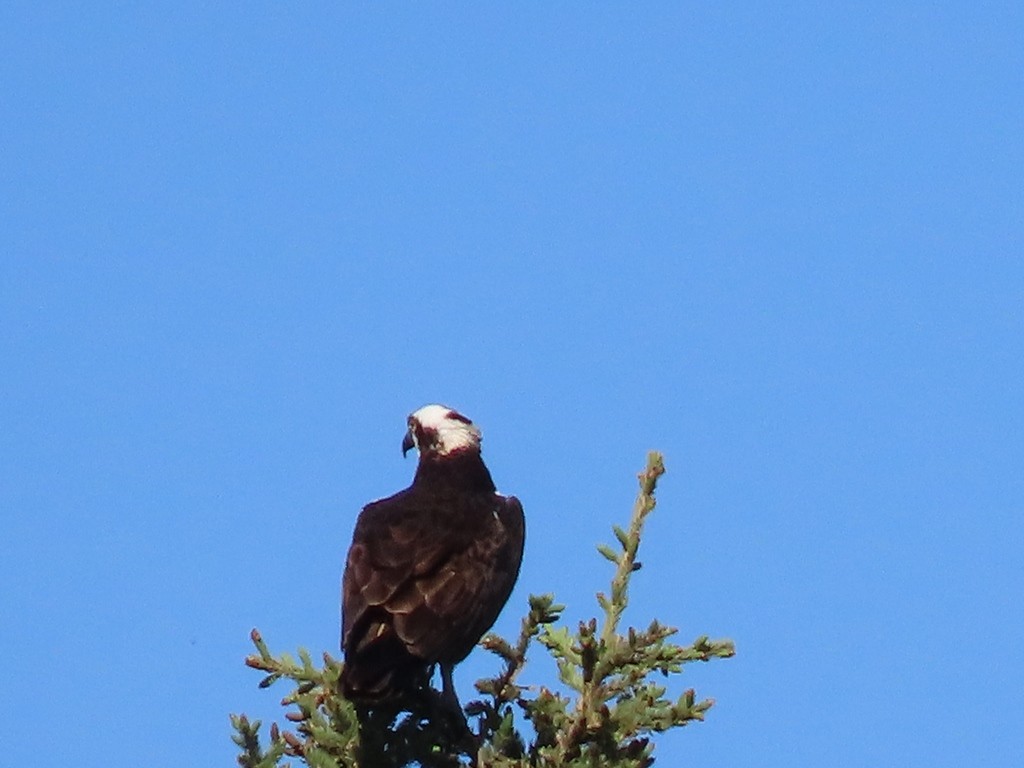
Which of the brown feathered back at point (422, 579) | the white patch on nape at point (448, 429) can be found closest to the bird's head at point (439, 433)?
the white patch on nape at point (448, 429)

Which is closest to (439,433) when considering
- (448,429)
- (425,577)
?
(448,429)

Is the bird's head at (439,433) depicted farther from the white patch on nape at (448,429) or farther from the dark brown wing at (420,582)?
the dark brown wing at (420,582)

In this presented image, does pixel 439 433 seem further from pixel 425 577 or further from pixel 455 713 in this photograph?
pixel 455 713

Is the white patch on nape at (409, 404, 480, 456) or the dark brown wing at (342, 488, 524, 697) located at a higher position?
the white patch on nape at (409, 404, 480, 456)

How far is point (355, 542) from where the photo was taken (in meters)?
7.90

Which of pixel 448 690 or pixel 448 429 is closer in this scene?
pixel 448 690

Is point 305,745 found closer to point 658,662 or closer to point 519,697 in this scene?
point 519,697

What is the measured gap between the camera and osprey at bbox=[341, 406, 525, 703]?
23.0 feet

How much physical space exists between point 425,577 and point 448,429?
193 cm

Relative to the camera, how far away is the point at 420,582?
25.0 ft

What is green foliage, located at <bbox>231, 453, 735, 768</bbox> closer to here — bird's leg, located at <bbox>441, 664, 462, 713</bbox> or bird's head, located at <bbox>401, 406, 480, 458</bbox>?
bird's leg, located at <bbox>441, 664, 462, 713</bbox>

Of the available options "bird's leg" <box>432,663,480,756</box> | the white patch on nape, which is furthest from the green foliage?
the white patch on nape

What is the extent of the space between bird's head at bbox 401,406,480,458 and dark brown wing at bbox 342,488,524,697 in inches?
26.6

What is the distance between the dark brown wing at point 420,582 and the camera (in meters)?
7.03
